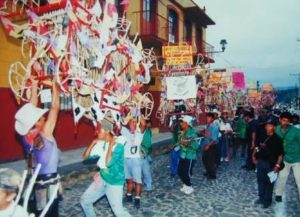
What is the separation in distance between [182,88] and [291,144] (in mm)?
3959

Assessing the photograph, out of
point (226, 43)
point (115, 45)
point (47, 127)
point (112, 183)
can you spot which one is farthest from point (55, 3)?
point (226, 43)

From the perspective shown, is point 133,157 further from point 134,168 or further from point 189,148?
point 189,148

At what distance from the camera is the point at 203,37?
32594 millimetres

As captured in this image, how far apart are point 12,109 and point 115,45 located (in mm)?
5900

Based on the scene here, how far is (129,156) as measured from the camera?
7574mm

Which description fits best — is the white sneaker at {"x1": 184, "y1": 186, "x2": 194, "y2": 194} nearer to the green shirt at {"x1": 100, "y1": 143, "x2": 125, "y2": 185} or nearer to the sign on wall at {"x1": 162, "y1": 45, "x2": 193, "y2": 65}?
the green shirt at {"x1": 100, "y1": 143, "x2": 125, "y2": 185}

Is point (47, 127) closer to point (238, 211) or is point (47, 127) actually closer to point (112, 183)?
point (112, 183)

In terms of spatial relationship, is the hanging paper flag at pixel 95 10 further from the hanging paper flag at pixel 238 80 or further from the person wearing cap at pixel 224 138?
the hanging paper flag at pixel 238 80

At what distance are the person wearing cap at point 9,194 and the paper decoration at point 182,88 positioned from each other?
7977 millimetres

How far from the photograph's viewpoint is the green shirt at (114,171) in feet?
17.0

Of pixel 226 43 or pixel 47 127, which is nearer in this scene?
pixel 47 127

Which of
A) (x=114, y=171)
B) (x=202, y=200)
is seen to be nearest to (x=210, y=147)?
(x=202, y=200)

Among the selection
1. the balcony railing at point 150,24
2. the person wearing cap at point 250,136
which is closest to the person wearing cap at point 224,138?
the person wearing cap at point 250,136

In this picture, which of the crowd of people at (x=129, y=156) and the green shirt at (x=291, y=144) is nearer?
the crowd of people at (x=129, y=156)
